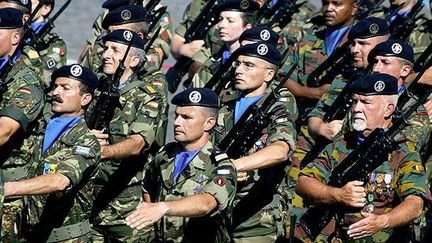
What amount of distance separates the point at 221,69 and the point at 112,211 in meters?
1.64

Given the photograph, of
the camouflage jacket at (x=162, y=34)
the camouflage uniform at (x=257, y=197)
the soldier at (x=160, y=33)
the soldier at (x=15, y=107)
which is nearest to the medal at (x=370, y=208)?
the camouflage uniform at (x=257, y=197)

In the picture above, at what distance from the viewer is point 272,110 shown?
475 inches

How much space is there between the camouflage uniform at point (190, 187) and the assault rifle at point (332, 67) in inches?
108

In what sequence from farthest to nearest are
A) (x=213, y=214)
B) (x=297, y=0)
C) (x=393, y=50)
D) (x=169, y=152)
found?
(x=297, y=0) → (x=393, y=50) → (x=169, y=152) → (x=213, y=214)

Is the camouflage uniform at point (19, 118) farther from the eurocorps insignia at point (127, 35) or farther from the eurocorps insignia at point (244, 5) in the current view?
the eurocorps insignia at point (244, 5)

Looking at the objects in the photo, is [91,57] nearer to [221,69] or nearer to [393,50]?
[221,69]

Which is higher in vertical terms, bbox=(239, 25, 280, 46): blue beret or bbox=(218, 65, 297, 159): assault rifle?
bbox=(239, 25, 280, 46): blue beret

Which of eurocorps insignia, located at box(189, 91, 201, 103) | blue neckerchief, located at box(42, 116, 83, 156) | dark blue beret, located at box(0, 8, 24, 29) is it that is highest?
dark blue beret, located at box(0, 8, 24, 29)

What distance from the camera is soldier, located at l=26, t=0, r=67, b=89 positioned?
1485 cm

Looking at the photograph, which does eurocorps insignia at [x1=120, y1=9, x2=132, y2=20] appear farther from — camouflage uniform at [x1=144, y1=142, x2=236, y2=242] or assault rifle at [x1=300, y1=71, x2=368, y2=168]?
camouflage uniform at [x1=144, y1=142, x2=236, y2=242]

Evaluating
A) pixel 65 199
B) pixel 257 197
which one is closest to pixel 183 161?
pixel 65 199

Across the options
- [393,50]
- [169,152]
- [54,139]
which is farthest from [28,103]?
[393,50]

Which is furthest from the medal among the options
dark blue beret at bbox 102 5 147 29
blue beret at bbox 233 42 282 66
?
dark blue beret at bbox 102 5 147 29

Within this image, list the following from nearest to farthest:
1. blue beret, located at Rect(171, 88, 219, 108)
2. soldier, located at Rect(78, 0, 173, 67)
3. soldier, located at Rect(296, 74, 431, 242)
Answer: soldier, located at Rect(296, 74, 431, 242)
blue beret, located at Rect(171, 88, 219, 108)
soldier, located at Rect(78, 0, 173, 67)
